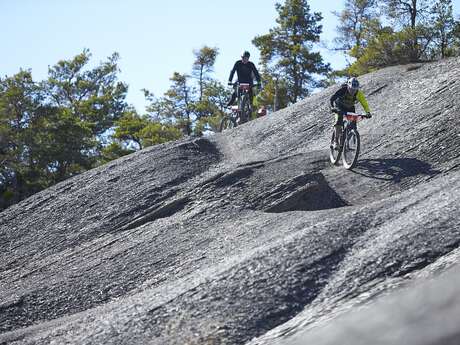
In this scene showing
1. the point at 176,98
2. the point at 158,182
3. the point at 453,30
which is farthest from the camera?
the point at 176,98

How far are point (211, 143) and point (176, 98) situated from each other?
27723mm

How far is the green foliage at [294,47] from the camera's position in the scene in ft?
144

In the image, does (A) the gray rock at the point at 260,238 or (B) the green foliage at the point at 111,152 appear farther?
(B) the green foliage at the point at 111,152

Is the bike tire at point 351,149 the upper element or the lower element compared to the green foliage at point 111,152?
lower

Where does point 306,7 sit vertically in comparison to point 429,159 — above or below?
above

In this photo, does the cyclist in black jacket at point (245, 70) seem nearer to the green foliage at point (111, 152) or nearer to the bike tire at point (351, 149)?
the bike tire at point (351, 149)

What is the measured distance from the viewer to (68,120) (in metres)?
39.0

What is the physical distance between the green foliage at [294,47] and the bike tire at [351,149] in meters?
27.6

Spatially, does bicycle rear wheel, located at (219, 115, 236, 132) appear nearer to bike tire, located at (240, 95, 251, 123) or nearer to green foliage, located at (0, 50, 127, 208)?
bike tire, located at (240, 95, 251, 123)

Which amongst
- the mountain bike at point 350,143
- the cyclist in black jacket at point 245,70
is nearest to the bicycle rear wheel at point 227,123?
the cyclist in black jacket at point 245,70

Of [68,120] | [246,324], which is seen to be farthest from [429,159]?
[68,120]

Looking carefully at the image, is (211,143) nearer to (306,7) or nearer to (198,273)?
(198,273)

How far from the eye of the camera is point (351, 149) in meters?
16.2

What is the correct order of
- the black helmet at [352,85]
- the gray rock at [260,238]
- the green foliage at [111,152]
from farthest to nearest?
the green foliage at [111,152], the black helmet at [352,85], the gray rock at [260,238]
